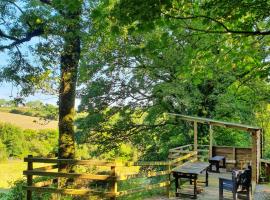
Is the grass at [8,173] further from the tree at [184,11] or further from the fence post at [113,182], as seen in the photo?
the tree at [184,11]

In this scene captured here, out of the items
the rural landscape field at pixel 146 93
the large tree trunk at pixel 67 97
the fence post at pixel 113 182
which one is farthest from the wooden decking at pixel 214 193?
the large tree trunk at pixel 67 97

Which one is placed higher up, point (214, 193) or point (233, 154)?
point (233, 154)

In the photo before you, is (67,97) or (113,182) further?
(67,97)

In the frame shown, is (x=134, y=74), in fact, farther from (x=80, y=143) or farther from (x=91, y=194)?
(x=91, y=194)

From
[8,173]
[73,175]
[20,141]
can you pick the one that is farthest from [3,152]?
[73,175]

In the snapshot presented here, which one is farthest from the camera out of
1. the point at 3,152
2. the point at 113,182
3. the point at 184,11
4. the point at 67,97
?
the point at 3,152

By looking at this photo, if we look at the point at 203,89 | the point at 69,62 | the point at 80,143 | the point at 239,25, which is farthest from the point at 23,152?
the point at 239,25

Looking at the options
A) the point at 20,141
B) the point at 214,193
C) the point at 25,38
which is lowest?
the point at 20,141

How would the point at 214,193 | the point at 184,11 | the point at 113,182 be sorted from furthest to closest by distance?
the point at 214,193 < the point at 113,182 < the point at 184,11

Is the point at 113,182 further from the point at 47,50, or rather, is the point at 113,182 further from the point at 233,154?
the point at 233,154

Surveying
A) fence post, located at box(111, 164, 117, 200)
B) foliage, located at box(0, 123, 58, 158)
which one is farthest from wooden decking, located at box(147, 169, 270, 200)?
foliage, located at box(0, 123, 58, 158)

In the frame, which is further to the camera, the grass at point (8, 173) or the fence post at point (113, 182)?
the grass at point (8, 173)

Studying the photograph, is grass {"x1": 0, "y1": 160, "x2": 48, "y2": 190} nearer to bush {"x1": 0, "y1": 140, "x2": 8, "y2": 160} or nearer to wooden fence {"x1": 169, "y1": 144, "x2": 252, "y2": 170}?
bush {"x1": 0, "y1": 140, "x2": 8, "y2": 160}

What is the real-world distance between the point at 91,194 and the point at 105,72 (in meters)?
14.5
